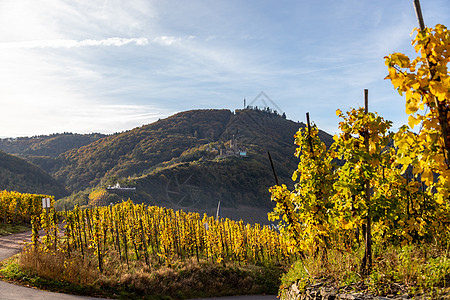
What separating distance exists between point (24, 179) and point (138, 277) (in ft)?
231

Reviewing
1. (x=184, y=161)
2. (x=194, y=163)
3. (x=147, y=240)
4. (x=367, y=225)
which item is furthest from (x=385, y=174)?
(x=184, y=161)

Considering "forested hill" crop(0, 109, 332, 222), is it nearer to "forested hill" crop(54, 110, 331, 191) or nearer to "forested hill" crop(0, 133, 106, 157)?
"forested hill" crop(54, 110, 331, 191)

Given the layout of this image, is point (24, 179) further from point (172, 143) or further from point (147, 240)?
point (147, 240)

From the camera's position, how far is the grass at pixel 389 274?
4.02 metres

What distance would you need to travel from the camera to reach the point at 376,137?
529cm

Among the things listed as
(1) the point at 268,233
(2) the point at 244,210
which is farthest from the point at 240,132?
(1) the point at 268,233

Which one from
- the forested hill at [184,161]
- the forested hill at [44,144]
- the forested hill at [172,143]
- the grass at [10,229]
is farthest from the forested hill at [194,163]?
the forested hill at [44,144]

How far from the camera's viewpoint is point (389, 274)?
14.9 ft

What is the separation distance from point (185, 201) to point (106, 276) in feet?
187

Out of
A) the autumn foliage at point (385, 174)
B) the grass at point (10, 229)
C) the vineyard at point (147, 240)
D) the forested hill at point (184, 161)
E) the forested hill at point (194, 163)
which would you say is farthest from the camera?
the forested hill at point (194, 163)

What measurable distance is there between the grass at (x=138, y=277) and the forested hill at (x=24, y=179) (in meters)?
61.7

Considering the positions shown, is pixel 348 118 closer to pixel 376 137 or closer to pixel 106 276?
pixel 376 137

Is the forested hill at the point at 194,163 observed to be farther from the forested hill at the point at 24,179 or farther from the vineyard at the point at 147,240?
the vineyard at the point at 147,240

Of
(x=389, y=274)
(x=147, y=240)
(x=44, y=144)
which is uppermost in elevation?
(x=44, y=144)
